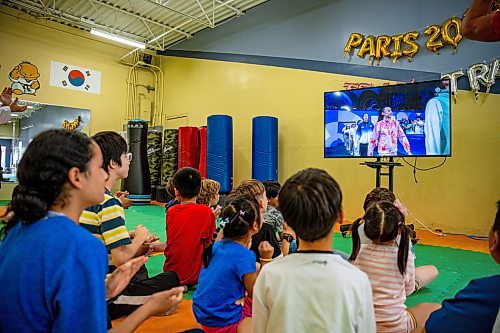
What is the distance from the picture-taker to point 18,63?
7859 mm

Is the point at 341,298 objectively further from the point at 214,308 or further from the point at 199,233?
the point at 199,233

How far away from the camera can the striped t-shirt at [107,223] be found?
5.19 feet

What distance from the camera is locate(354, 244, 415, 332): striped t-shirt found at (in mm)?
1580

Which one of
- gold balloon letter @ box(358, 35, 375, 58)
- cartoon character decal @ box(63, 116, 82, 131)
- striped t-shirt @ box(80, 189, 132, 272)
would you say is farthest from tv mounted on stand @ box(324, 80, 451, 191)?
cartoon character decal @ box(63, 116, 82, 131)

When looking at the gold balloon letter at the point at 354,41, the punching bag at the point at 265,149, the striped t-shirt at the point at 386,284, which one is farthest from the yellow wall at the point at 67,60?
the striped t-shirt at the point at 386,284

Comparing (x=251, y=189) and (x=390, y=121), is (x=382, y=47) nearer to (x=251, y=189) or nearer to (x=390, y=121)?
(x=390, y=121)

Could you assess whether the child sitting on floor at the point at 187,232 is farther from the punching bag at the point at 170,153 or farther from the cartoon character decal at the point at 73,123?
the cartoon character decal at the point at 73,123

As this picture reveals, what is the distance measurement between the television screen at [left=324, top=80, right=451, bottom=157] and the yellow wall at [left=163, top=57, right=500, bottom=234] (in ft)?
2.97

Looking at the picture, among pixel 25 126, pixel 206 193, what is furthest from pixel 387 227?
pixel 25 126

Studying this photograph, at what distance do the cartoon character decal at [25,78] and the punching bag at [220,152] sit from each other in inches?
169

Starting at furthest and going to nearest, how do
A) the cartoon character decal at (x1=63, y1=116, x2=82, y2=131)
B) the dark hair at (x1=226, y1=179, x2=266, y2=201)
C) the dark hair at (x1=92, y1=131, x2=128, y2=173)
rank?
the cartoon character decal at (x1=63, y1=116, x2=82, y2=131) < the dark hair at (x1=226, y1=179, x2=266, y2=201) < the dark hair at (x1=92, y1=131, x2=128, y2=173)

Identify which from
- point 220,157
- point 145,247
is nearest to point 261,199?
point 145,247

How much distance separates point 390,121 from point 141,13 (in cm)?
614

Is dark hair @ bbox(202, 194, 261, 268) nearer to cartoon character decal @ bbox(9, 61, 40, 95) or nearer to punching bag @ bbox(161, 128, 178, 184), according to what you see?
punching bag @ bbox(161, 128, 178, 184)
